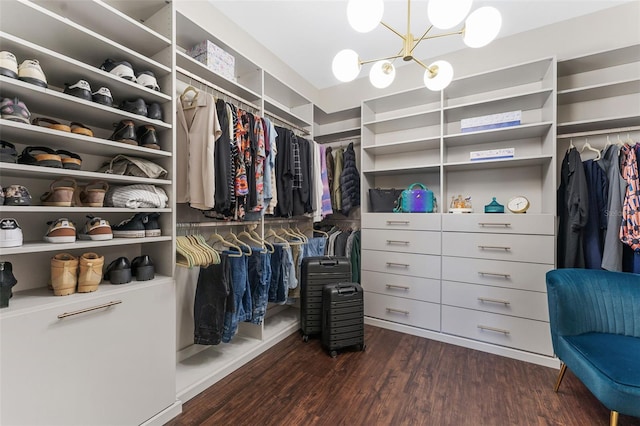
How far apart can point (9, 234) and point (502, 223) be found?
283cm

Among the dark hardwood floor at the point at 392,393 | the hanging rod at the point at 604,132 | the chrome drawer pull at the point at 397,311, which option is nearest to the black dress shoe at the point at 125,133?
the dark hardwood floor at the point at 392,393

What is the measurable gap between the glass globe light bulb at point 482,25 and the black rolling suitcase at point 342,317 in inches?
68.7

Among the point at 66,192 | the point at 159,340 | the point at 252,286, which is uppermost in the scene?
the point at 66,192

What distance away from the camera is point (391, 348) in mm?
2199

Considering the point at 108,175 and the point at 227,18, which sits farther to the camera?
the point at 227,18

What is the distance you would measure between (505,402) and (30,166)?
260cm

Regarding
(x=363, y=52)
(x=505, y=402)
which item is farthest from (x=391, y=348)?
(x=363, y=52)

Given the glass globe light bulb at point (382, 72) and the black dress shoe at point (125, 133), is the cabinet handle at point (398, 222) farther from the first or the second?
the black dress shoe at point (125, 133)

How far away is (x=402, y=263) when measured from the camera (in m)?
2.51

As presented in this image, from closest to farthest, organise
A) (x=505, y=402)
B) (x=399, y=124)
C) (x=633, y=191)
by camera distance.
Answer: (x=505, y=402) → (x=633, y=191) → (x=399, y=124)

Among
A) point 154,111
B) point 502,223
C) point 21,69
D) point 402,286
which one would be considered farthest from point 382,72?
point 402,286

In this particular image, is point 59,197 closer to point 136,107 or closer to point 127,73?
point 136,107

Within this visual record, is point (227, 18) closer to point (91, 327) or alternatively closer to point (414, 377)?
point (91, 327)

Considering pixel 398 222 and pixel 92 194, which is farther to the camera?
pixel 398 222
